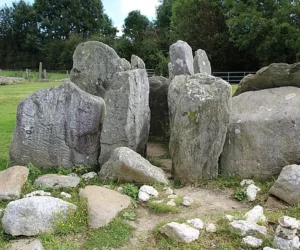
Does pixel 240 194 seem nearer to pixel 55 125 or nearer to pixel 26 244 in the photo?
pixel 26 244

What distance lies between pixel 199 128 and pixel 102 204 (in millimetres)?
1619

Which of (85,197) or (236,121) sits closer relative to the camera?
(85,197)

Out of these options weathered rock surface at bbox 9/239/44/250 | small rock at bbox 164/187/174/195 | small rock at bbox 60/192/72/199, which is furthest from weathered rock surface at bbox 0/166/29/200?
small rock at bbox 164/187/174/195

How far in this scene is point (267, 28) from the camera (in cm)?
2427

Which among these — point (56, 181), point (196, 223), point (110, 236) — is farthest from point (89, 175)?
point (196, 223)

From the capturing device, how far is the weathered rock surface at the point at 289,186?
421cm

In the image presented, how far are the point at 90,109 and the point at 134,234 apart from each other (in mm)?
2346

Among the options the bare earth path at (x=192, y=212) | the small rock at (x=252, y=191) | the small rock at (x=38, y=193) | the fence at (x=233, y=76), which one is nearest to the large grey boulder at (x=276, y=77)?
the small rock at (x=252, y=191)

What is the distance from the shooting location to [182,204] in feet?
14.0

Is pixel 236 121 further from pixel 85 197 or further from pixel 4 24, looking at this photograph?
pixel 4 24

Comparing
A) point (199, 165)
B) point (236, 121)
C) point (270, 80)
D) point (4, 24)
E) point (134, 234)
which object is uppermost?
point (4, 24)

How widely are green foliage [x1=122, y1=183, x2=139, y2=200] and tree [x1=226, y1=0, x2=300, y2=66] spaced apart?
20542 millimetres

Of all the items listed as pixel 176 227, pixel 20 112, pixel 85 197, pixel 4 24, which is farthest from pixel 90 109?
pixel 4 24

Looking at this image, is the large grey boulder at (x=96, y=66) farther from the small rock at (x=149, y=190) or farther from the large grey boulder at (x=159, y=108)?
the small rock at (x=149, y=190)
